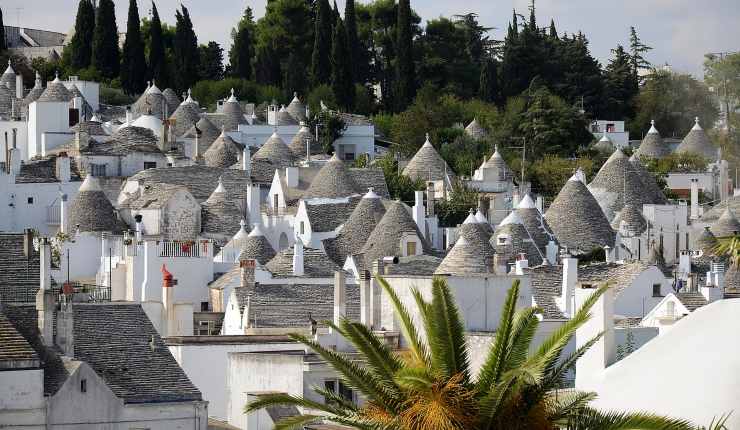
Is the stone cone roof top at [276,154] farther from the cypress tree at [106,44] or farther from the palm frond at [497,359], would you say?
the palm frond at [497,359]

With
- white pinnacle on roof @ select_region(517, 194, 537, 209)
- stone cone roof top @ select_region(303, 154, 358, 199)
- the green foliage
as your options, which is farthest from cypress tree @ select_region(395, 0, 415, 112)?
white pinnacle on roof @ select_region(517, 194, 537, 209)

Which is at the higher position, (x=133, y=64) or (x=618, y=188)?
(x=133, y=64)

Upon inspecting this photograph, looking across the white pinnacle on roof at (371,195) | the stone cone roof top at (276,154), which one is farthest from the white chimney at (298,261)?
the stone cone roof top at (276,154)

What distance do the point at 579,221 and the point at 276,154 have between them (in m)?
11.7

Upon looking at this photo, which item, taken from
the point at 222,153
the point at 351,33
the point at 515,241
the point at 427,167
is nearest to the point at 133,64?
the point at 351,33

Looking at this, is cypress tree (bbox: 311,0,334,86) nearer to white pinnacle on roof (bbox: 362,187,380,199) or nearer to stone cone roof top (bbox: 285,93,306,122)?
stone cone roof top (bbox: 285,93,306,122)

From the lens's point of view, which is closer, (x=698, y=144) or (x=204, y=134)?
(x=204, y=134)

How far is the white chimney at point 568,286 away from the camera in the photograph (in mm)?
45812

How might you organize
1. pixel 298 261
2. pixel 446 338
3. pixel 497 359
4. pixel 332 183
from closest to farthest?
pixel 497 359, pixel 446 338, pixel 298 261, pixel 332 183

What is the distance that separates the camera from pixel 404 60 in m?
97.6

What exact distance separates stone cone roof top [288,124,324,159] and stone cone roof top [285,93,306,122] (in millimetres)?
5104

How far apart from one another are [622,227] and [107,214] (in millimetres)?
15620

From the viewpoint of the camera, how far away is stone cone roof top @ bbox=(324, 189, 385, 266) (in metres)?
61.8

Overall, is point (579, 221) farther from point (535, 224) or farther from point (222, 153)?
point (222, 153)
